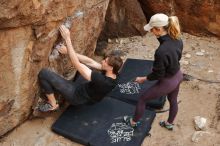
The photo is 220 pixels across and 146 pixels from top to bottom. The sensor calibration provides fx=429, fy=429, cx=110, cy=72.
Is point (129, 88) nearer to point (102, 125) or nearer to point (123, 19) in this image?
point (102, 125)

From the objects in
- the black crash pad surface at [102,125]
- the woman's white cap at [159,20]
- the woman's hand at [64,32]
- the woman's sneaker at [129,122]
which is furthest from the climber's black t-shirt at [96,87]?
the woman's white cap at [159,20]

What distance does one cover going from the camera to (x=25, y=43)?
467cm

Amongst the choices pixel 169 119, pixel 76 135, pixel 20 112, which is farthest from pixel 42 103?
pixel 169 119

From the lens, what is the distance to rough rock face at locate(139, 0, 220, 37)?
670 centimetres

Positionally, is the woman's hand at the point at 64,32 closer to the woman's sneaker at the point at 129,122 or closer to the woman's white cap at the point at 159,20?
the woman's white cap at the point at 159,20

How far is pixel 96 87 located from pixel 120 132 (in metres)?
0.64

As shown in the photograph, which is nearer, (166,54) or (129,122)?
(166,54)

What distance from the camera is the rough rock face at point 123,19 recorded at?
6.79 meters

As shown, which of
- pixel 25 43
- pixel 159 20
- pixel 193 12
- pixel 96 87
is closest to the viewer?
pixel 159 20

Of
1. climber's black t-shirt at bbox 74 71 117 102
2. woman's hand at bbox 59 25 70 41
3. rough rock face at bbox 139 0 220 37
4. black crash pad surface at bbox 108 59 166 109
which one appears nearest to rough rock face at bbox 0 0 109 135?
woman's hand at bbox 59 25 70 41

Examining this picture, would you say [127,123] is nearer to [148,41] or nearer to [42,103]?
[42,103]

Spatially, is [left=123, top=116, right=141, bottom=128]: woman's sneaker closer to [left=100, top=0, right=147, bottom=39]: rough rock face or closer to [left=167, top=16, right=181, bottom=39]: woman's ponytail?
[left=167, top=16, right=181, bottom=39]: woman's ponytail

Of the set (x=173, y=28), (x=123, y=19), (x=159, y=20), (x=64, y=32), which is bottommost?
(x=123, y=19)

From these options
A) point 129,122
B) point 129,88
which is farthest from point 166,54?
point 129,88
